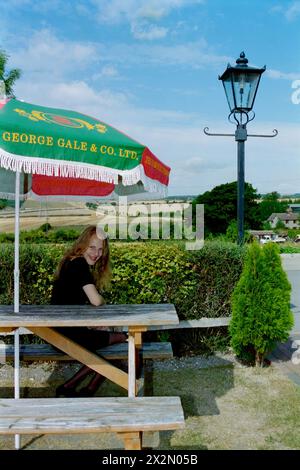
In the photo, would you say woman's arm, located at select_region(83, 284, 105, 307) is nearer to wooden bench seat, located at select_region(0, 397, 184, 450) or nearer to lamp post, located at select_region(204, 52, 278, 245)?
wooden bench seat, located at select_region(0, 397, 184, 450)

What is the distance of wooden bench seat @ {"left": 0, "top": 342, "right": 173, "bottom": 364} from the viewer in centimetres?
388

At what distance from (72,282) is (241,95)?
328cm

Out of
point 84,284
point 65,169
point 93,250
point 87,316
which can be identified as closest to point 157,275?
point 93,250

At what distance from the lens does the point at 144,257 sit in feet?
16.7

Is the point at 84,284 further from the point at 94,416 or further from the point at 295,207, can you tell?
the point at 295,207

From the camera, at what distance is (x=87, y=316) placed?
10.8ft

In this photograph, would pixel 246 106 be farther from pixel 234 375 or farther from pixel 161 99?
pixel 234 375

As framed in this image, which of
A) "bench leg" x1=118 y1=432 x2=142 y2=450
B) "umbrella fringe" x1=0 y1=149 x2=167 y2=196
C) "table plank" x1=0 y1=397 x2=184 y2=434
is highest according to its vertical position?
"umbrella fringe" x1=0 y1=149 x2=167 y2=196

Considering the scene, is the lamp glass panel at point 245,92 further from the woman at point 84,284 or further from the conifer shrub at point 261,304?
the woman at point 84,284

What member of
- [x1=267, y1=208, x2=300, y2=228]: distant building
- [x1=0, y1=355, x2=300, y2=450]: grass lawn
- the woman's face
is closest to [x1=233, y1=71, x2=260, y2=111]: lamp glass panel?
the woman's face

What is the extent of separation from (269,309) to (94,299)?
2071mm

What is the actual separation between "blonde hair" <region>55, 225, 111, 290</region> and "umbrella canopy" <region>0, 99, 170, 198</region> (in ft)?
3.09
